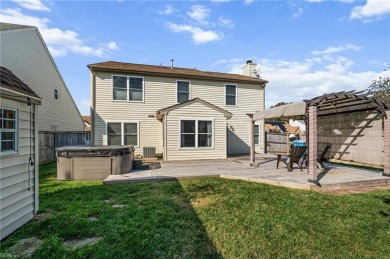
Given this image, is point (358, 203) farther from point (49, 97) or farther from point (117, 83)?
point (49, 97)

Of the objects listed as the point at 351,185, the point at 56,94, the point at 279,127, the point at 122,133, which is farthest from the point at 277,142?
the point at 279,127

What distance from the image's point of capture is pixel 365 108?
8.58 meters

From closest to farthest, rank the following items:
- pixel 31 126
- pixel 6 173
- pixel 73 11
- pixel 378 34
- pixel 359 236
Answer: pixel 359 236, pixel 6 173, pixel 31 126, pixel 73 11, pixel 378 34

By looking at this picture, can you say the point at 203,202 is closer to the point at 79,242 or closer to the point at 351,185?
the point at 79,242

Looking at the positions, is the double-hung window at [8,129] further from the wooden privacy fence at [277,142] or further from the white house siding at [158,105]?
the wooden privacy fence at [277,142]

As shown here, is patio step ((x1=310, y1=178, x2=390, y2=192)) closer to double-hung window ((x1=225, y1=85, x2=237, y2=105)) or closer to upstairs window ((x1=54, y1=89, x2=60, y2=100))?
double-hung window ((x1=225, y1=85, x2=237, y2=105))

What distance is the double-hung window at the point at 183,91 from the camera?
13859mm

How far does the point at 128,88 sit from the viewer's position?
12.7m

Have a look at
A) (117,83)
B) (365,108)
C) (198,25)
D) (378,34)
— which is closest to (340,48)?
(378,34)

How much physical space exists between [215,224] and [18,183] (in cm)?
359

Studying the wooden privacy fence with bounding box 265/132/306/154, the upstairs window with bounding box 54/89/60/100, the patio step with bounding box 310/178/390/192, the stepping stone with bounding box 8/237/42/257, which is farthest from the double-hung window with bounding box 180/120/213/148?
the upstairs window with bounding box 54/89/60/100

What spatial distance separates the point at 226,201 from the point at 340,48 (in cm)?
1525

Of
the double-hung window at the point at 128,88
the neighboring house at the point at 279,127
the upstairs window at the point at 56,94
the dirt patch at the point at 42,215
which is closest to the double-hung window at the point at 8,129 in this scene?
the dirt patch at the point at 42,215

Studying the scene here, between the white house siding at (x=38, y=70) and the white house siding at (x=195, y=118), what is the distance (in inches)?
349
